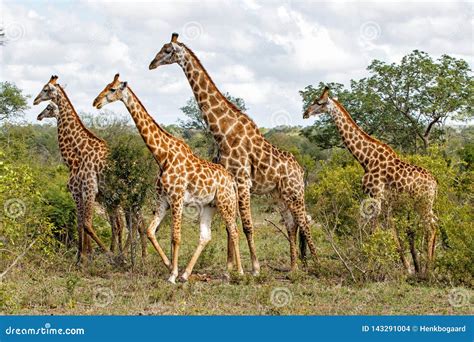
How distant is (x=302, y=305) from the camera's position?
10156 millimetres

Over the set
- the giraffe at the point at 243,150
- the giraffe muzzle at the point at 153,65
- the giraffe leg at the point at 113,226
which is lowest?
the giraffe leg at the point at 113,226

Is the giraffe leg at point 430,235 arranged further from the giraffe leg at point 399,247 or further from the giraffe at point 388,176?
the giraffe leg at point 399,247

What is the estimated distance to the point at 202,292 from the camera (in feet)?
36.1

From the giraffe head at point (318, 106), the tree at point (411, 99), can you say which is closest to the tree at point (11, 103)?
the tree at point (411, 99)

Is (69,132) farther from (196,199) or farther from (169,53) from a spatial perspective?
(196,199)

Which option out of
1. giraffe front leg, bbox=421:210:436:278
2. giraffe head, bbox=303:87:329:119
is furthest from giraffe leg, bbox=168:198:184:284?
giraffe front leg, bbox=421:210:436:278

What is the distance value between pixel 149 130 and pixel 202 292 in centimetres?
272

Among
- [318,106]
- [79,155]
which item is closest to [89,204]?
[79,155]

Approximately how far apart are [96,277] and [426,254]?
208 inches

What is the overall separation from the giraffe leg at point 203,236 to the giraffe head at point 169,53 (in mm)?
2578

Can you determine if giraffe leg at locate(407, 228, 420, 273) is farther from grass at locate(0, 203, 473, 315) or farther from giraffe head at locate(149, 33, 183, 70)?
giraffe head at locate(149, 33, 183, 70)

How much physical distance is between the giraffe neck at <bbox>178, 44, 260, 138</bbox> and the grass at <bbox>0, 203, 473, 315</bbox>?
246 cm

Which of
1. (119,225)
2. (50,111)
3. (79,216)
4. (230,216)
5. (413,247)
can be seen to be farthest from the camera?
(50,111)

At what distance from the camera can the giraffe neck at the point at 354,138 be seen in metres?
13.6
